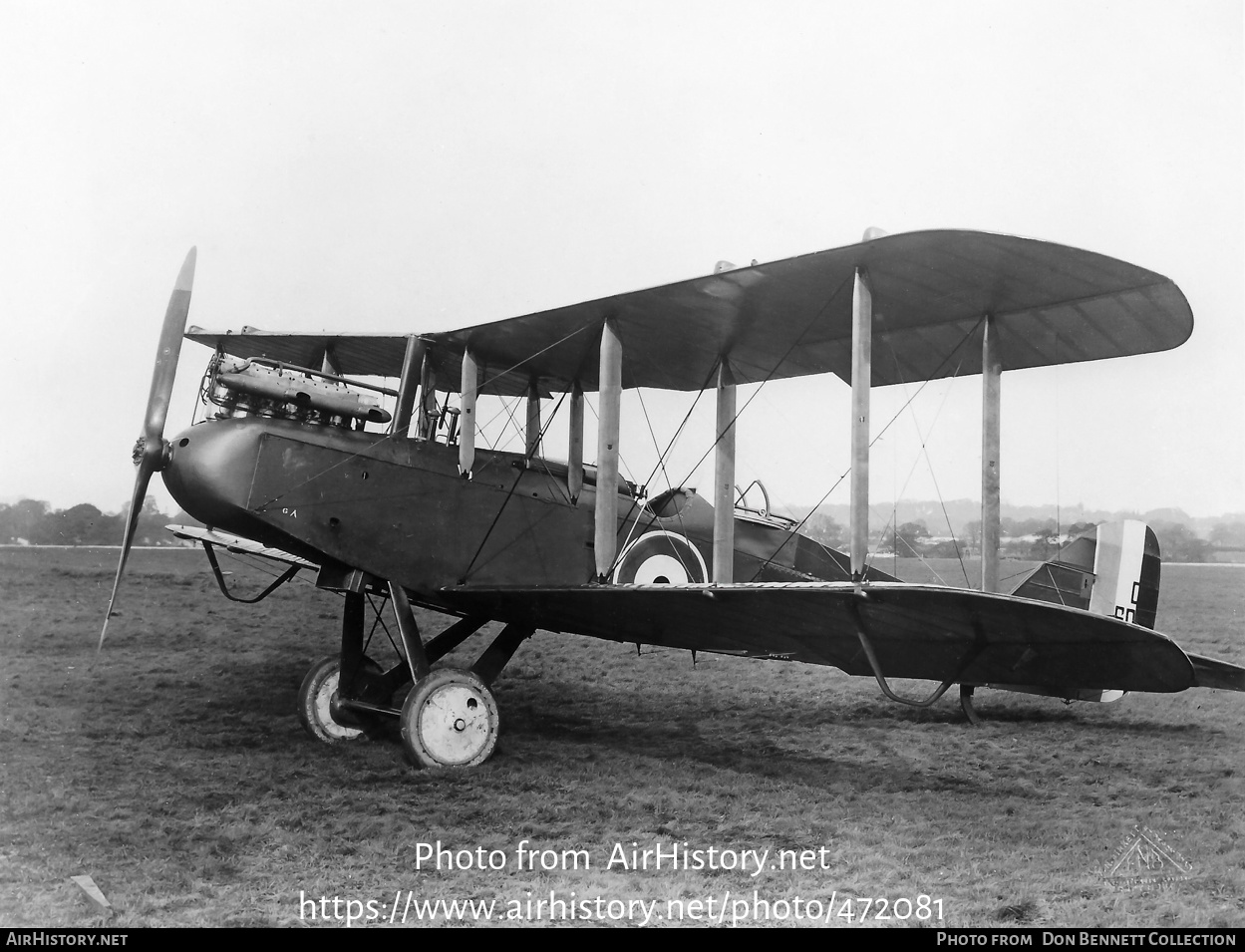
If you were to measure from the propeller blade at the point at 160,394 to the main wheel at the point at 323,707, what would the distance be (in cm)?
174

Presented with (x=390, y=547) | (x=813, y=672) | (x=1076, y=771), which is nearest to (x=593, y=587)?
(x=390, y=547)

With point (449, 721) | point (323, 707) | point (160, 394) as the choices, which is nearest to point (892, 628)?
point (449, 721)

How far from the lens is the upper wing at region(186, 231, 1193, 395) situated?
14.8ft

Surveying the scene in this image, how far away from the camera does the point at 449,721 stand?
577 centimetres

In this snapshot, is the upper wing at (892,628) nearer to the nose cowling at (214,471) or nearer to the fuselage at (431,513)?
the fuselage at (431,513)

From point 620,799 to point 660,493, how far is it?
2.80 metres

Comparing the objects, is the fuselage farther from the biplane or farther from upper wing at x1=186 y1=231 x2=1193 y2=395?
upper wing at x1=186 y1=231 x2=1193 y2=395

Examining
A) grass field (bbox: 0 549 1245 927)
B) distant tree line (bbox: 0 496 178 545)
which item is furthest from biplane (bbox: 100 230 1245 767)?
distant tree line (bbox: 0 496 178 545)

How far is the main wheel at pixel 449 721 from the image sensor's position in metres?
5.64

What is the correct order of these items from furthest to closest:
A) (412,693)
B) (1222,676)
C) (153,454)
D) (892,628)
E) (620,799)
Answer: (1222,676) < (412,693) < (153,454) < (620,799) < (892,628)

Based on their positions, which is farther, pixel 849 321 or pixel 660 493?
pixel 660 493

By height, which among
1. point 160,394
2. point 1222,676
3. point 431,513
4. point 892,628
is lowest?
point 1222,676

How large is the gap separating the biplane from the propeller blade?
0.06 ft

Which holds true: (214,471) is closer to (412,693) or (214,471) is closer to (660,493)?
(412,693)
